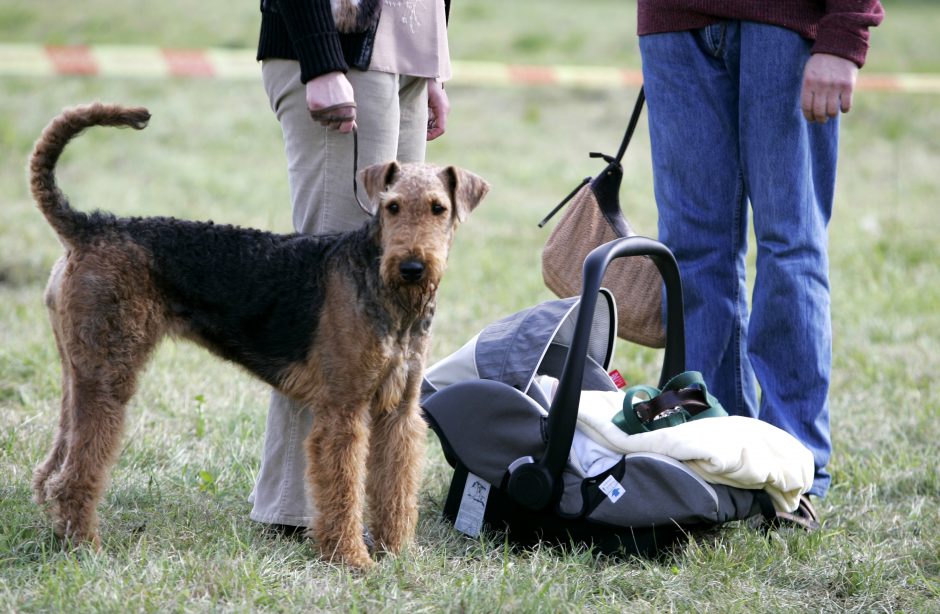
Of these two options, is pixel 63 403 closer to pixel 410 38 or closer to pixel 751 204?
pixel 410 38

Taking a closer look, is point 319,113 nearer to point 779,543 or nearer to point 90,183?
point 779,543

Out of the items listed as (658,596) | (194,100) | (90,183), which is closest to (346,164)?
(658,596)

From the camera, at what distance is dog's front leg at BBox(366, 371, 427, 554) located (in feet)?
10.8

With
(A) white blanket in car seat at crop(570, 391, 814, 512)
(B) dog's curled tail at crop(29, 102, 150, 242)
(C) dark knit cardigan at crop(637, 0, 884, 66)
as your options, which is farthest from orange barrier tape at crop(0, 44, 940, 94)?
(A) white blanket in car seat at crop(570, 391, 814, 512)

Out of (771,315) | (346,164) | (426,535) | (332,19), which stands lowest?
(426,535)

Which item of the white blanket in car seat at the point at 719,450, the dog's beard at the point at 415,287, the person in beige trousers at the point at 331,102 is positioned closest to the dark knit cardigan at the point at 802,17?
the person in beige trousers at the point at 331,102

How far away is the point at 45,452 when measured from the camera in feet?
12.9

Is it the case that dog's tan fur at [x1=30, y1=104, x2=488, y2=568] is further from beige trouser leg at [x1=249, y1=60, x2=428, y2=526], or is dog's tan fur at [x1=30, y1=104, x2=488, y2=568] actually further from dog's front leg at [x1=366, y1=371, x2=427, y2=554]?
beige trouser leg at [x1=249, y1=60, x2=428, y2=526]

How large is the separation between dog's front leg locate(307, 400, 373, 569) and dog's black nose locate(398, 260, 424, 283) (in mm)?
482

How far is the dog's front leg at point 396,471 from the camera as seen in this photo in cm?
329

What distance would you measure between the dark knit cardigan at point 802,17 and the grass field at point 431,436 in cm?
179

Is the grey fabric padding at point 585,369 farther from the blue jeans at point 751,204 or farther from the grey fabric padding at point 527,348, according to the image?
the blue jeans at point 751,204

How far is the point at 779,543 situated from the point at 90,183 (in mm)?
7546

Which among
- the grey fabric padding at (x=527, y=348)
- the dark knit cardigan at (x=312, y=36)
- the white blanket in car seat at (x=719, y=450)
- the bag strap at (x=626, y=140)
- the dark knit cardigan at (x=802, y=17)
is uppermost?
the dark knit cardigan at (x=802, y=17)
